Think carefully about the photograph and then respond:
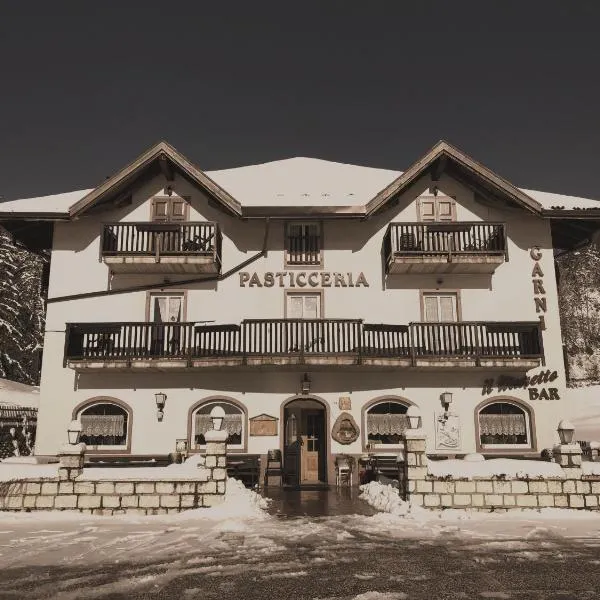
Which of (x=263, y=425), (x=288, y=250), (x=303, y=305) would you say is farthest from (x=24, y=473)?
(x=288, y=250)

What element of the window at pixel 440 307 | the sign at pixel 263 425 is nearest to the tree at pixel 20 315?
the sign at pixel 263 425

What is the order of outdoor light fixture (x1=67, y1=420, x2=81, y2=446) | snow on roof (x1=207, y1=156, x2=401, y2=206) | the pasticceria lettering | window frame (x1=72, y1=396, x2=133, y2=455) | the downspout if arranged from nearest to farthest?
outdoor light fixture (x1=67, y1=420, x2=81, y2=446)
window frame (x1=72, y1=396, x2=133, y2=455)
the downspout
the pasticceria lettering
snow on roof (x1=207, y1=156, x2=401, y2=206)

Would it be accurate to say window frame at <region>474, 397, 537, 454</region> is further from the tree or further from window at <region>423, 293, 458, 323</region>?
the tree

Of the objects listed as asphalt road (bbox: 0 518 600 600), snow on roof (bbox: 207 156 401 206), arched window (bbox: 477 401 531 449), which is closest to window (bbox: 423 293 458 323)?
arched window (bbox: 477 401 531 449)

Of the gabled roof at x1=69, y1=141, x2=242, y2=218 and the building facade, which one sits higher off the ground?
the gabled roof at x1=69, y1=141, x2=242, y2=218

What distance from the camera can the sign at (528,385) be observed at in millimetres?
18953

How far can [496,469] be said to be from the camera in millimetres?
12633

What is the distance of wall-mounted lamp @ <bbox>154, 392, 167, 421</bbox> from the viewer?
18.5 meters

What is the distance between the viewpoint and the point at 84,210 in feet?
63.9

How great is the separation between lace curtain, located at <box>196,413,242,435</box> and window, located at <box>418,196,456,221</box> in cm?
967

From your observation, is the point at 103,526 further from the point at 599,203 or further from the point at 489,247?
the point at 599,203

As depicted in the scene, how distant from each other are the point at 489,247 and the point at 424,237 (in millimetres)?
2289

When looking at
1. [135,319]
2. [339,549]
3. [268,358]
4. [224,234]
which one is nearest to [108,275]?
[135,319]

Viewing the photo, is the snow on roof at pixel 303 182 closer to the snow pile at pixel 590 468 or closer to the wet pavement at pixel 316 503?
the wet pavement at pixel 316 503
